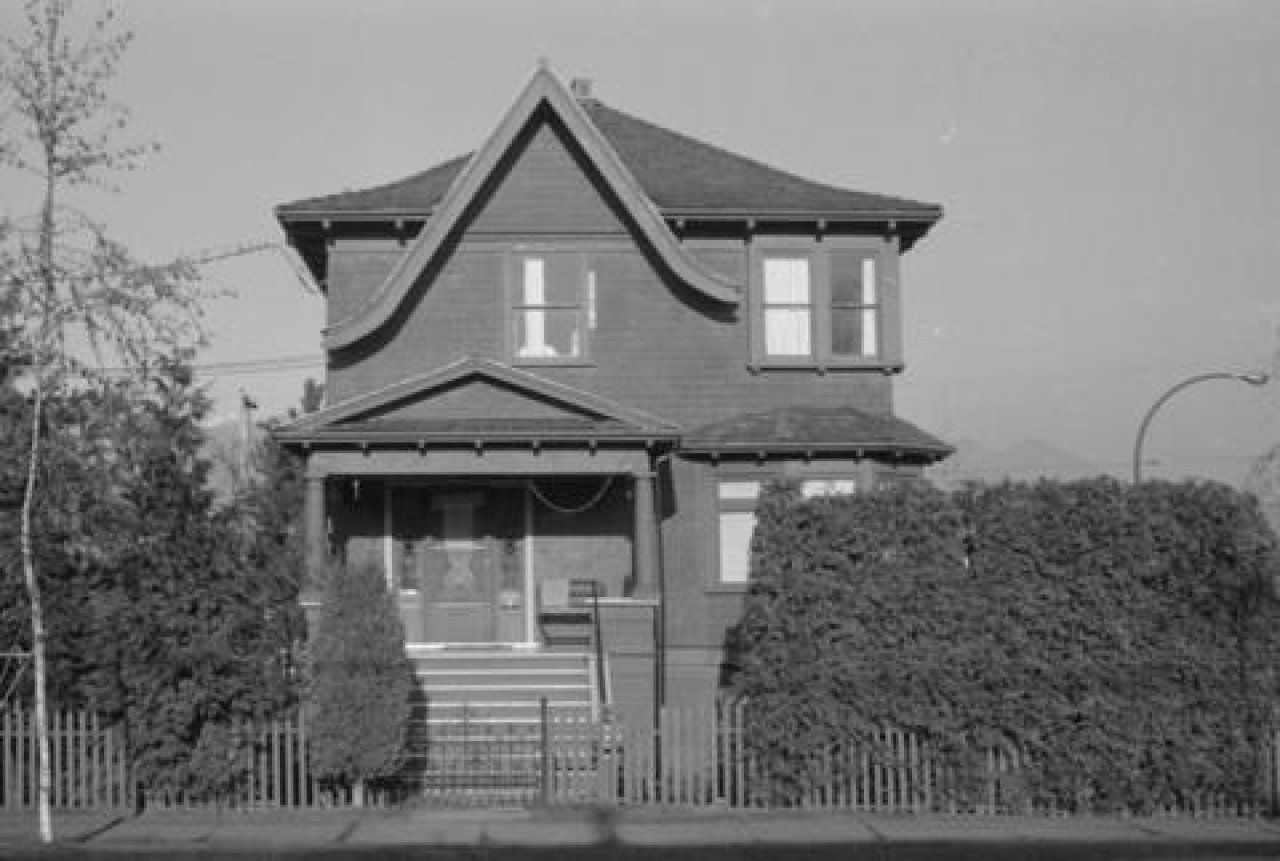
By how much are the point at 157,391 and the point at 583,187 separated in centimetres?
1112

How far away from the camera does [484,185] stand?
82.8 feet

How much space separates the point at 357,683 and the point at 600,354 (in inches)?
386

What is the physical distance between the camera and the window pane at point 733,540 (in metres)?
25.0

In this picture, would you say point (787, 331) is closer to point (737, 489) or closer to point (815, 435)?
point (815, 435)

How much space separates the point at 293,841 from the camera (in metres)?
14.9

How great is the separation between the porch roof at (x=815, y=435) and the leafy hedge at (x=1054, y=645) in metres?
7.33

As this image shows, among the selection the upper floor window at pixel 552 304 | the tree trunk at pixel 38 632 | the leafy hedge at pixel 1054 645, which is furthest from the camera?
the upper floor window at pixel 552 304

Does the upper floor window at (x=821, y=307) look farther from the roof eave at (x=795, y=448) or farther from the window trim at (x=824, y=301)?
the roof eave at (x=795, y=448)

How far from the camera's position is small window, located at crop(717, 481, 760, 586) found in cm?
2503

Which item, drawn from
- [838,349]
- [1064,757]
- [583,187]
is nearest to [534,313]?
[583,187]

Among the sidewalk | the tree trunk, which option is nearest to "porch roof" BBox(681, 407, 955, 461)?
the sidewalk

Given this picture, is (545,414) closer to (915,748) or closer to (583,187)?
(583,187)

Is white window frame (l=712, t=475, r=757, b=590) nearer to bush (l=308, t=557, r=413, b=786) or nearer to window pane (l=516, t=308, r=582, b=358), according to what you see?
window pane (l=516, t=308, r=582, b=358)

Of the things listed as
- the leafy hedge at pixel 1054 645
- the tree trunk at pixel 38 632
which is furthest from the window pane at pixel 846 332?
the tree trunk at pixel 38 632
